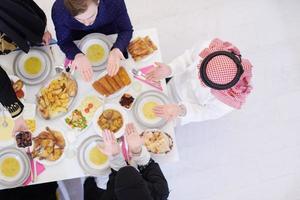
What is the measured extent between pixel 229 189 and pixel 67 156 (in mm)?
1180

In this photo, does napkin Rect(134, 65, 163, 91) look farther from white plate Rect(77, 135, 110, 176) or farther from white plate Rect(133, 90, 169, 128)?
white plate Rect(77, 135, 110, 176)

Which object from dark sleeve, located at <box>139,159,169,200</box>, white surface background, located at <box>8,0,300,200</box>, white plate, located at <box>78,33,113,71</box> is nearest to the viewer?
dark sleeve, located at <box>139,159,169,200</box>

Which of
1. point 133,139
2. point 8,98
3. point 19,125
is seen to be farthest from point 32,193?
point 133,139

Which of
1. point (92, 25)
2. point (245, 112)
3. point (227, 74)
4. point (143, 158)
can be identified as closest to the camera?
point (227, 74)

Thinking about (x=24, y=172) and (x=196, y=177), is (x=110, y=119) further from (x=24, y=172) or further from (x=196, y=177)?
(x=196, y=177)

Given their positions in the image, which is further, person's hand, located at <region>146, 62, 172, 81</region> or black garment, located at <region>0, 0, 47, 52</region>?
person's hand, located at <region>146, 62, 172, 81</region>

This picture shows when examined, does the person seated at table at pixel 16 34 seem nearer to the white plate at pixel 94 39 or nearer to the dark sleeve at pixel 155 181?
the white plate at pixel 94 39

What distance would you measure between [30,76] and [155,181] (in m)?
0.74

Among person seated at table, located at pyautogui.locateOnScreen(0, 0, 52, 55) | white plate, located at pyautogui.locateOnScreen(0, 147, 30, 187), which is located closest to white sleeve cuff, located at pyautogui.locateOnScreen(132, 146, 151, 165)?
white plate, located at pyautogui.locateOnScreen(0, 147, 30, 187)

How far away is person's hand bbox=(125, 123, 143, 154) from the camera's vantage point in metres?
1.50

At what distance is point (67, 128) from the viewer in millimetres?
1566

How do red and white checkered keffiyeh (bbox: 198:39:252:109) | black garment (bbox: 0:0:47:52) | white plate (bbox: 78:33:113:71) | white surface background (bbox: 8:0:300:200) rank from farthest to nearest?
white surface background (bbox: 8:0:300:200) → white plate (bbox: 78:33:113:71) → black garment (bbox: 0:0:47:52) → red and white checkered keffiyeh (bbox: 198:39:252:109)

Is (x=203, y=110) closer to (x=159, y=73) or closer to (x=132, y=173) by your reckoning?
(x=159, y=73)

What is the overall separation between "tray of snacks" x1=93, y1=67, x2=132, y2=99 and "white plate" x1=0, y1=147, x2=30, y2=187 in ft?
1.43
